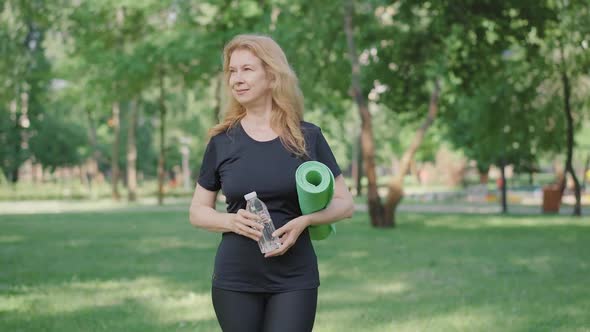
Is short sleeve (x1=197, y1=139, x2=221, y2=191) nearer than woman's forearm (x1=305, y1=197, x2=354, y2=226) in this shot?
No

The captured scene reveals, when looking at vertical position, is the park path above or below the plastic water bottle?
below

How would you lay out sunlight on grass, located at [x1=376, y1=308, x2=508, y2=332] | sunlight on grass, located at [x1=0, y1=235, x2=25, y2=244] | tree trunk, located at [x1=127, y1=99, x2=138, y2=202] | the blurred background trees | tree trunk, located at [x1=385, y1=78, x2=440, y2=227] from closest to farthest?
sunlight on grass, located at [x1=376, y1=308, x2=508, y2=332] → sunlight on grass, located at [x1=0, y1=235, x2=25, y2=244] → the blurred background trees → tree trunk, located at [x1=385, y1=78, x2=440, y2=227] → tree trunk, located at [x1=127, y1=99, x2=138, y2=202]

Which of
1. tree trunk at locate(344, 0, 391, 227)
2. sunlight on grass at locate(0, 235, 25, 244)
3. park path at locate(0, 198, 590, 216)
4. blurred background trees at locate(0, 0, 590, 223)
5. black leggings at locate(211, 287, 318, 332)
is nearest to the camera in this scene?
black leggings at locate(211, 287, 318, 332)

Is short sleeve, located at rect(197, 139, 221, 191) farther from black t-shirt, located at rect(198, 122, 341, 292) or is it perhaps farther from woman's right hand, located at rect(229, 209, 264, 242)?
woman's right hand, located at rect(229, 209, 264, 242)

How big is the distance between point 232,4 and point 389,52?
23.6 ft

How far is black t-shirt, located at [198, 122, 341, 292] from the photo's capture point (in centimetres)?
345

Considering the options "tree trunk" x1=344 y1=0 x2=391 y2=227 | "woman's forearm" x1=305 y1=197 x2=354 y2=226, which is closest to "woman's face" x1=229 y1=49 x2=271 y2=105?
"woman's forearm" x1=305 y1=197 x2=354 y2=226

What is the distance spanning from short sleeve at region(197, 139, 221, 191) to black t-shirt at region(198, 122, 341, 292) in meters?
0.04

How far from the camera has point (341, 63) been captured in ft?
73.7

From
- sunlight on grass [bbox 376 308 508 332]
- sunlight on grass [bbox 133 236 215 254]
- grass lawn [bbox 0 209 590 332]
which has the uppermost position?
sunlight on grass [bbox 376 308 508 332]

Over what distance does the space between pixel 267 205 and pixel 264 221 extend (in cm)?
12

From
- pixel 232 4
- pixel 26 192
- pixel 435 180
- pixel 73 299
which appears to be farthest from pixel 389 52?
pixel 435 180

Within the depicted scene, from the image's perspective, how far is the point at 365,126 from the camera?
2134 centimetres

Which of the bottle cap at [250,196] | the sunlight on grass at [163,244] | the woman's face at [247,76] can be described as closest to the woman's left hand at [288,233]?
the bottle cap at [250,196]
